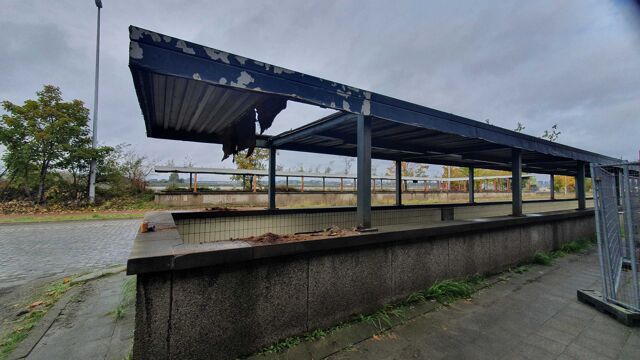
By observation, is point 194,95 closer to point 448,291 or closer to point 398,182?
point 448,291

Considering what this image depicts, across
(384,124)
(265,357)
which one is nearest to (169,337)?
(265,357)

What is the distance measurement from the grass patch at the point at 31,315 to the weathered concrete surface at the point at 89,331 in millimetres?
169

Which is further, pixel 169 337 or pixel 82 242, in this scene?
pixel 82 242

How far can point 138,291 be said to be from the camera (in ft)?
5.22

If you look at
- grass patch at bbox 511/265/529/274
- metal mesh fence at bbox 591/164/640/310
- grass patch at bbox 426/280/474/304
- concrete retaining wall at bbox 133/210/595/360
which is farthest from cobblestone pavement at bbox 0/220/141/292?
metal mesh fence at bbox 591/164/640/310

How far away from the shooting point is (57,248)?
6043 millimetres

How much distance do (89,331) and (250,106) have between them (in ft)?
9.40

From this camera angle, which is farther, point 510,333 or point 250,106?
point 250,106

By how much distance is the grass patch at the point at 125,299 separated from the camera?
292cm

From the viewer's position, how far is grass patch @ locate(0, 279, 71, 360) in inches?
92.8

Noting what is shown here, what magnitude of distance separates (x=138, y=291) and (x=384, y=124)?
11.3 ft

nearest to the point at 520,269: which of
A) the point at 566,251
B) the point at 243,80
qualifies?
the point at 566,251

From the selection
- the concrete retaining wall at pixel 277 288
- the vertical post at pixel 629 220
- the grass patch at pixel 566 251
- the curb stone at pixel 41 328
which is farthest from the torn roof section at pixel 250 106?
the curb stone at pixel 41 328

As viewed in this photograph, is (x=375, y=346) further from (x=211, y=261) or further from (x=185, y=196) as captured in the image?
(x=185, y=196)
